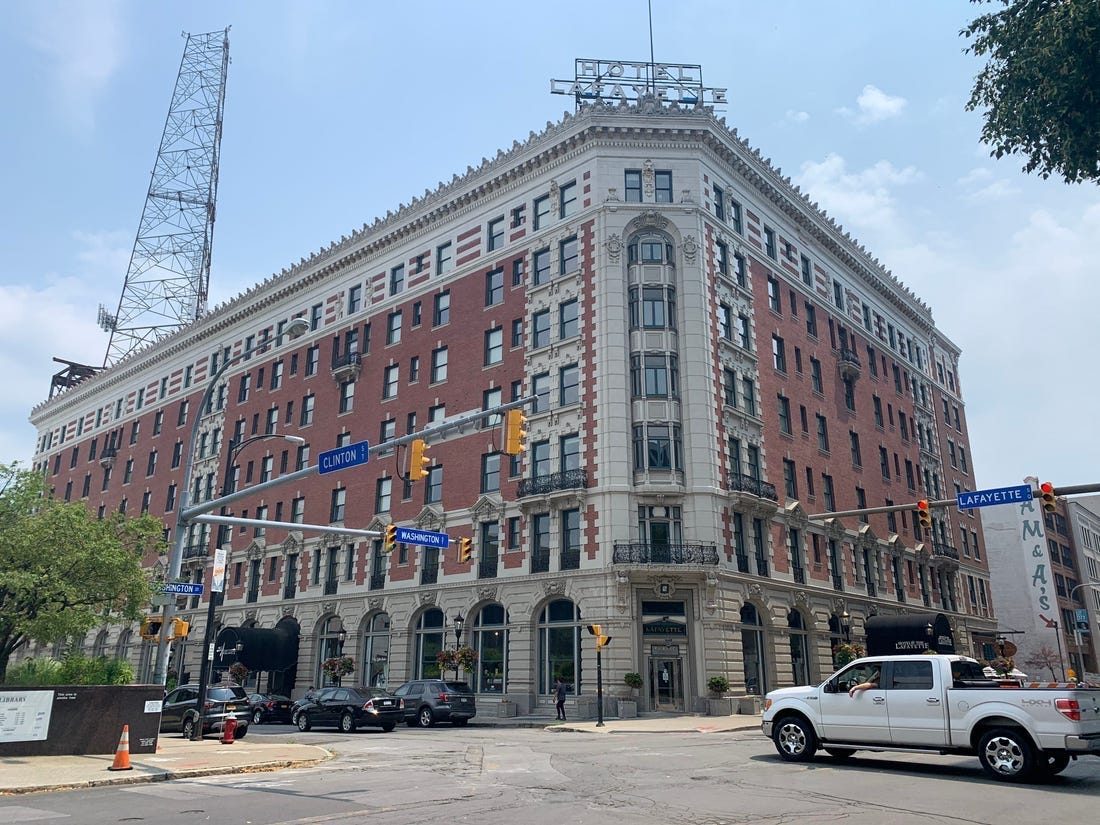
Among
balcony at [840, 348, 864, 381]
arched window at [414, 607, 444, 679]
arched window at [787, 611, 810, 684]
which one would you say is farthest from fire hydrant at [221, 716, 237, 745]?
balcony at [840, 348, 864, 381]

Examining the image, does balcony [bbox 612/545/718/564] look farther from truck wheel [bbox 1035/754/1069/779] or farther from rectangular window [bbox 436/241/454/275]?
truck wheel [bbox 1035/754/1069/779]

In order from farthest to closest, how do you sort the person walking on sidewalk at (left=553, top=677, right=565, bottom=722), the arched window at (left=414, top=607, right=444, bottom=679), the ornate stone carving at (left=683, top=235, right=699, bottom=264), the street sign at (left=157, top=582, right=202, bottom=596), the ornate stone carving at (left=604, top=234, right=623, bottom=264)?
1. the arched window at (left=414, top=607, right=444, bottom=679)
2. the ornate stone carving at (left=683, top=235, right=699, bottom=264)
3. the ornate stone carving at (left=604, top=234, right=623, bottom=264)
4. the person walking on sidewalk at (left=553, top=677, right=565, bottom=722)
5. the street sign at (left=157, top=582, right=202, bottom=596)

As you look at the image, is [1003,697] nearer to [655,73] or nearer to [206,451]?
[655,73]

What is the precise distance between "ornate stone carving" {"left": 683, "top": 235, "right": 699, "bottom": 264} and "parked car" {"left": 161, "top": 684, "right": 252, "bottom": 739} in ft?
89.4

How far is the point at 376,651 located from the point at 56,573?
55.1ft

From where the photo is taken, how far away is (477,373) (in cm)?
4669

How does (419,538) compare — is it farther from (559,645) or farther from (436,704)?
(559,645)

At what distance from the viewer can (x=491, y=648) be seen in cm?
4175

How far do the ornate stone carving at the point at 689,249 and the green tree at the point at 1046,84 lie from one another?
22.5 metres

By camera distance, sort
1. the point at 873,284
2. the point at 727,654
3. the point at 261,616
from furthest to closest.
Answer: the point at 873,284, the point at 261,616, the point at 727,654

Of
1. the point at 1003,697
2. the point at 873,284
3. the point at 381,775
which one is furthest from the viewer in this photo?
the point at 873,284

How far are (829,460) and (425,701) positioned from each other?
1090 inches

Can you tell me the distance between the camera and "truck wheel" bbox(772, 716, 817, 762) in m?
17.1

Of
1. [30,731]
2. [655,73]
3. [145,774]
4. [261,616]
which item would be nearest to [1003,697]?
[145,774]
